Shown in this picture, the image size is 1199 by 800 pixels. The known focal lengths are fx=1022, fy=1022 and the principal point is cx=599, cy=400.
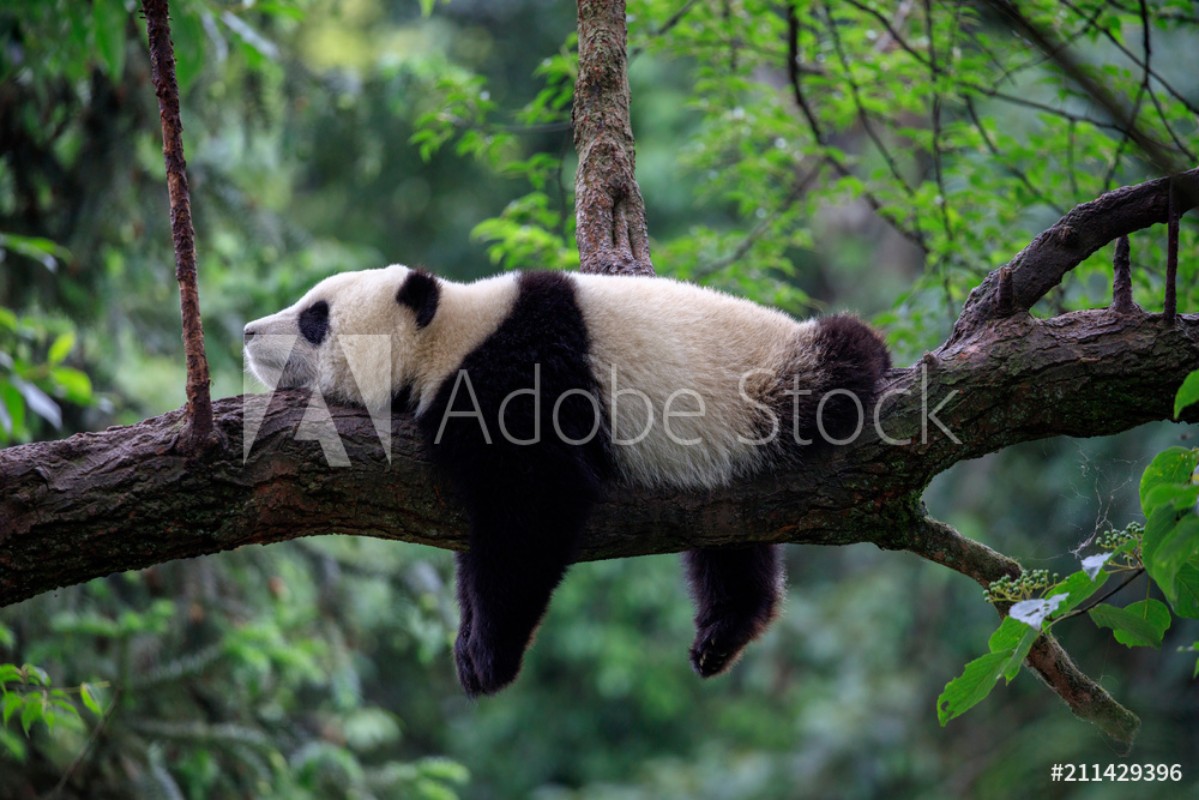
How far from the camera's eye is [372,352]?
3387mm

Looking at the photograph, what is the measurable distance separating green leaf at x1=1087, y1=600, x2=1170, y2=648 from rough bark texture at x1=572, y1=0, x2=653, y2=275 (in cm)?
213

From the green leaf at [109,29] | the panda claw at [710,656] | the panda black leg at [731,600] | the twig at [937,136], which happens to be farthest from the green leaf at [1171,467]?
the green leaf at [109,29]

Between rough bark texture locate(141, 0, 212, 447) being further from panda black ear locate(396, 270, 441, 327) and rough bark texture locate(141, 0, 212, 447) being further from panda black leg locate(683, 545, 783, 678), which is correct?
panda black leg locate(683, 545, 783, 678)

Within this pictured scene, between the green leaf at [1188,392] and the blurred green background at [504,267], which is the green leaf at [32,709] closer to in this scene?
the blurred green background at [504,267]

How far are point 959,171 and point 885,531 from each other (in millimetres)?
2619

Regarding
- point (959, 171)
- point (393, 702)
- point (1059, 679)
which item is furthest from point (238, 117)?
point (393, 702)

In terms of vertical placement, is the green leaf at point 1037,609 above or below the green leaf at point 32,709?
above

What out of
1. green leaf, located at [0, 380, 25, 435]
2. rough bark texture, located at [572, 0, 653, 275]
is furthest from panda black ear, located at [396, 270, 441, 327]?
green leaf, located at [0, 380, 25, 435]

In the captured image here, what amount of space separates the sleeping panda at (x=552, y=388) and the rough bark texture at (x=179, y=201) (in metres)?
0.65

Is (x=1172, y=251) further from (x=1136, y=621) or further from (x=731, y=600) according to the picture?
(x=731, y=600)

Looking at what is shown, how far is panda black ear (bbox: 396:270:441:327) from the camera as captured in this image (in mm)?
3420

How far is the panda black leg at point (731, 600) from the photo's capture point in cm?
372

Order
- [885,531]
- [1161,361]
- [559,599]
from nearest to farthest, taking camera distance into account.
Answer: [1161,361], [885,531], [559,599]

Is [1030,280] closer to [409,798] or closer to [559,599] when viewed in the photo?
[409,798]
